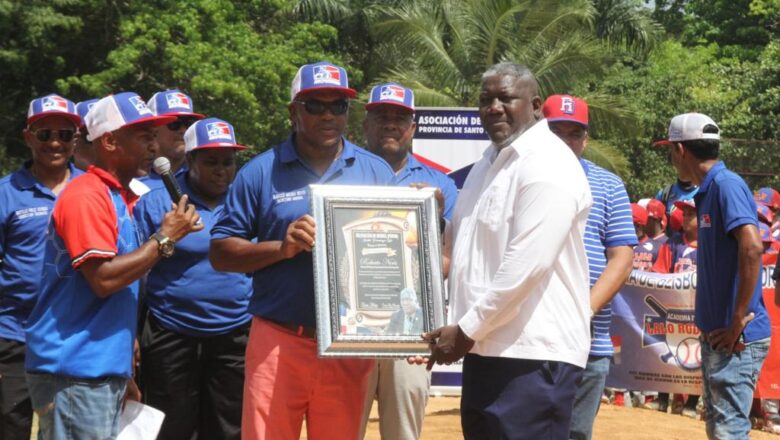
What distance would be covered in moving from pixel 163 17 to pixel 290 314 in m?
26.9

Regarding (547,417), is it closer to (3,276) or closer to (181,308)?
(181,308)

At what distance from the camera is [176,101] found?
7973mm

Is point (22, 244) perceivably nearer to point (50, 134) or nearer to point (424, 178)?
point (50, 134)

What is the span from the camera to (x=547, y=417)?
15.4ft

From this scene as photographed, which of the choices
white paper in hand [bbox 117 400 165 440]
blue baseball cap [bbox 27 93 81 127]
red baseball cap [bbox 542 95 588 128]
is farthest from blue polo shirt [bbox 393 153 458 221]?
white paper in hand [bbox 117 400 165 440]

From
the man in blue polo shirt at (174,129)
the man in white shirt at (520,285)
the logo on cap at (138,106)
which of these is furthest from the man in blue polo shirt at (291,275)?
the man in blue polo shirt at (174,129)

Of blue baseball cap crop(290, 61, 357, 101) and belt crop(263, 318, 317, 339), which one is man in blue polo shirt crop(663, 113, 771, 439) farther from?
belt crop(263, 318, 317, 339)

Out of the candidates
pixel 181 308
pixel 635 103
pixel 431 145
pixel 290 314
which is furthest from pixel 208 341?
pixel 635 103

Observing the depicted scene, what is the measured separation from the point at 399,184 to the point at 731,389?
7.45 ft

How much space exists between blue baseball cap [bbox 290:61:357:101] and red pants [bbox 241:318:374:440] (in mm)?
1141

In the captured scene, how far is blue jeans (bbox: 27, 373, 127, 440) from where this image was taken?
16.4 ft

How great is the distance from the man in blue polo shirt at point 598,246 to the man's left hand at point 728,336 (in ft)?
2.01

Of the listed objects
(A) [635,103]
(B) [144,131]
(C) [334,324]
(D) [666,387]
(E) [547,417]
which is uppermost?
(A) [635,103]

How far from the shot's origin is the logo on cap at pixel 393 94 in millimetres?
7652
